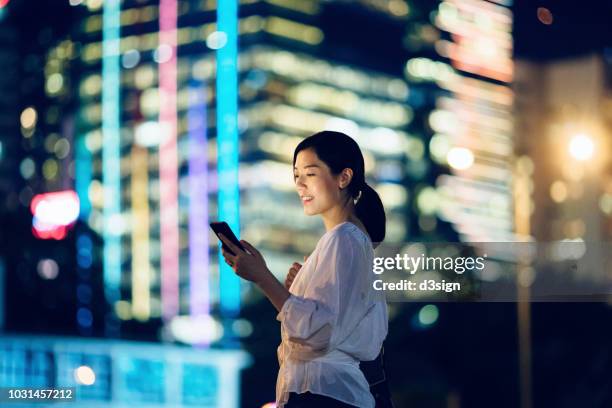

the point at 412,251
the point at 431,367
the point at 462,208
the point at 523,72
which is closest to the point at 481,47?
the point at 523,72

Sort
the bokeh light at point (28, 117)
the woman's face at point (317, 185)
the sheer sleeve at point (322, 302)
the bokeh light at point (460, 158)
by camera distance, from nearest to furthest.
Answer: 1. the sheer sleeve at point (322, 302)
2. the woman's face at point (317, 185)
3. the bokeh light at point (460, 158)
4. the bokeh light at point (28, 117)

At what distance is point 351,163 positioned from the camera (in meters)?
1.95

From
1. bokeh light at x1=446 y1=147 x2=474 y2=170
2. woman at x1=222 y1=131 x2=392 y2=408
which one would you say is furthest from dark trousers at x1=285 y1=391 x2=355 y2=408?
bokeh light at x1=446 y1=147 x2=474 y2=170

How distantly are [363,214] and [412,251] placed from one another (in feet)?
8.86

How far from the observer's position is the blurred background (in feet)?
17.7

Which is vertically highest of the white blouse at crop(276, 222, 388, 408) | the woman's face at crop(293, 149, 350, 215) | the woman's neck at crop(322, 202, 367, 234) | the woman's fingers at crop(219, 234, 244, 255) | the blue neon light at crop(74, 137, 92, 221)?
the blue neon light at crop(74, 137, 92, 221)

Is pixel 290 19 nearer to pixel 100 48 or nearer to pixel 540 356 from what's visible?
pixel 100 48

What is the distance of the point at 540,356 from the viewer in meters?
10.7

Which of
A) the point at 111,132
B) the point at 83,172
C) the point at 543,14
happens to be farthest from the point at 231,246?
the point at 111,132

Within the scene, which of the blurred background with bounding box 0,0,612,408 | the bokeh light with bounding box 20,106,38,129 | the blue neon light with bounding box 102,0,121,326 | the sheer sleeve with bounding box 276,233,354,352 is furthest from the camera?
the bokeh light with bounding box 20,106,38,129

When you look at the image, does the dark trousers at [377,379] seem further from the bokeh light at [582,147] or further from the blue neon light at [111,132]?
the blue neon light at [111,132]

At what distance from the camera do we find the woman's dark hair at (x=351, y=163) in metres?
1.94

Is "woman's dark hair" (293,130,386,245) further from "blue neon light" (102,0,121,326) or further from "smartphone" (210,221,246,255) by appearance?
"blue neon light" (102,0,121,326)

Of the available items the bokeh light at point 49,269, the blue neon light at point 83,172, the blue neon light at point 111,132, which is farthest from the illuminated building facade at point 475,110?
the bokeh light at point 49,269
